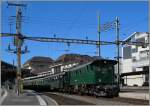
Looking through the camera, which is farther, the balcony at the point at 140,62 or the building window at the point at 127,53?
the building window at the point at 127,53

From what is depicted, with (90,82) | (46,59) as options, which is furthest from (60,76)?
(46,59)

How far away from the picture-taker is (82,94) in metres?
42.8

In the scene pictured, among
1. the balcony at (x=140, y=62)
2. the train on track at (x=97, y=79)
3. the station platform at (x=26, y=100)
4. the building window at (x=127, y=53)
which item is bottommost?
the station platform at (x=26, y=100)

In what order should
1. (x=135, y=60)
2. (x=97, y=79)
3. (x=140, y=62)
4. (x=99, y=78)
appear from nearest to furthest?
(x=97, y=79) < (x=99, y=78) < (x=140, y=62) < (x=135, y=60)

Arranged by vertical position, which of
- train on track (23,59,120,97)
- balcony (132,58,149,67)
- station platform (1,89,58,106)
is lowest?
station platform (1,89,58,106)

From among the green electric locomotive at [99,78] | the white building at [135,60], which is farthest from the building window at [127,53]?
the green electric locomotive at [99,78]

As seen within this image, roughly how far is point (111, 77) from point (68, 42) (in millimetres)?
16809

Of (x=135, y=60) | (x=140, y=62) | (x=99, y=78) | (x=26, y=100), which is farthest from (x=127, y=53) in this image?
(x=26, y=100)

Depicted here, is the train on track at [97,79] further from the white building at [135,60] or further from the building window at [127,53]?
the building window at [127,53]

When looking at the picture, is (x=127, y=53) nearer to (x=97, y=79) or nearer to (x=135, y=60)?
(x=135, y=60)

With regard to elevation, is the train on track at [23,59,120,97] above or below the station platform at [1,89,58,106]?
above

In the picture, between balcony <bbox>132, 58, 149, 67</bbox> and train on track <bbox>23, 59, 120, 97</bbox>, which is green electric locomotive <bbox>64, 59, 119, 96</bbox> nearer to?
train on track <bbox>23, 59, 120, 97</bbox>

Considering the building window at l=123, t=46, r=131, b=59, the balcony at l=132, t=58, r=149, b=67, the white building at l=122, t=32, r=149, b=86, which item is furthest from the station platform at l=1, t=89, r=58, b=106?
the building window at l=123, t=46, r=131, b=59

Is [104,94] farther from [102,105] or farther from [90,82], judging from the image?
[102,105]
